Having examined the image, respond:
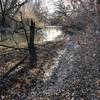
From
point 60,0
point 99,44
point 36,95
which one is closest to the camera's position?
point 36,95

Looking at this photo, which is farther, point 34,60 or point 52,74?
point 34,60

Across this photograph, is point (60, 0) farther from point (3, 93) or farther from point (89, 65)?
point (3, 93)

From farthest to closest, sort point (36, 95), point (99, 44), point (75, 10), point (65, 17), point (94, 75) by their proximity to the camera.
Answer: point (65, 17) → point (75, 10) → point (99, 44) → point (94, 75) → point (36, 95)

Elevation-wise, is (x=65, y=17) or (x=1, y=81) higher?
(x=65, y=17)

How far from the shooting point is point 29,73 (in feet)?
46.0

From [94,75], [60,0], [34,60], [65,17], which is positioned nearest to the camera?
[94,75]

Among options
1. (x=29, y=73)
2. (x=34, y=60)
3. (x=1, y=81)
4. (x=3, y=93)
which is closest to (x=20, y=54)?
(x=34, y=60)

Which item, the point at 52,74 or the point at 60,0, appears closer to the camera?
the point at 52,74

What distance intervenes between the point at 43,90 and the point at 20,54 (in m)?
7.30

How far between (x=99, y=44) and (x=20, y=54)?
5.37 meters

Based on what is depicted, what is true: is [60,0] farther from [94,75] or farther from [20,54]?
[94,75]

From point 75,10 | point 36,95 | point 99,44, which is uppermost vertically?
point 75,10

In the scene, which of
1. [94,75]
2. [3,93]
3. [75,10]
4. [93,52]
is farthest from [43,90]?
[75,10]

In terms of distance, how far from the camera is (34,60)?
1580 cm
